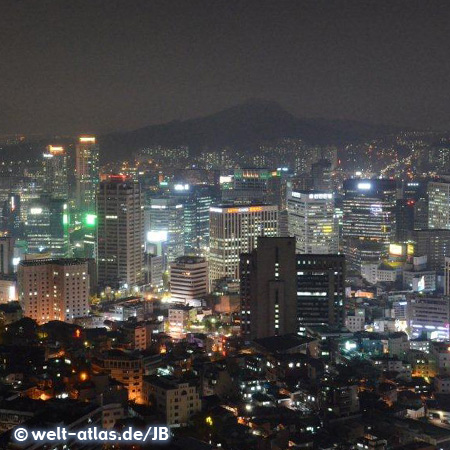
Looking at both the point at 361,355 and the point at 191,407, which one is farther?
the point at 361,355

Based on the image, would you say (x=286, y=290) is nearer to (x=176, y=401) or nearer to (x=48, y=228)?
(x=176, y=401)

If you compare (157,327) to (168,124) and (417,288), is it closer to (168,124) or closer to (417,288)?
(417,288)

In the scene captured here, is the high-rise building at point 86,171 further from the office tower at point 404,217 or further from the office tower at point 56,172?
the office tower at point 404,217

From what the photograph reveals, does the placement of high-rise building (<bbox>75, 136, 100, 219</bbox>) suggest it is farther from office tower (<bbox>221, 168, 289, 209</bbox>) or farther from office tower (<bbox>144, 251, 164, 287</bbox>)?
office tower (<bbox>144, 251, 164, 287</bbox>)

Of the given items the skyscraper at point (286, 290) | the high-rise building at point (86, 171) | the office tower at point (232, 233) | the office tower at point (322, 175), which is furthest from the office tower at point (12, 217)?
the skyscraper at point (286, 290)

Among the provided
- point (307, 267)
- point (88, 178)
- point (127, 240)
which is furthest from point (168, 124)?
point (307, 267)

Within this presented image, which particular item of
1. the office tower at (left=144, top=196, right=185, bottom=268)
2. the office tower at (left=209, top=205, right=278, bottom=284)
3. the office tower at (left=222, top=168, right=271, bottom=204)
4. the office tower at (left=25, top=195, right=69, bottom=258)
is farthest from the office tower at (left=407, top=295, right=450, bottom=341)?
the office tower at (left=222, top=168, right=271, bottom=204)

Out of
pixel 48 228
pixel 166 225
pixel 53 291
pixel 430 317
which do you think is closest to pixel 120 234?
pixel 166 225
